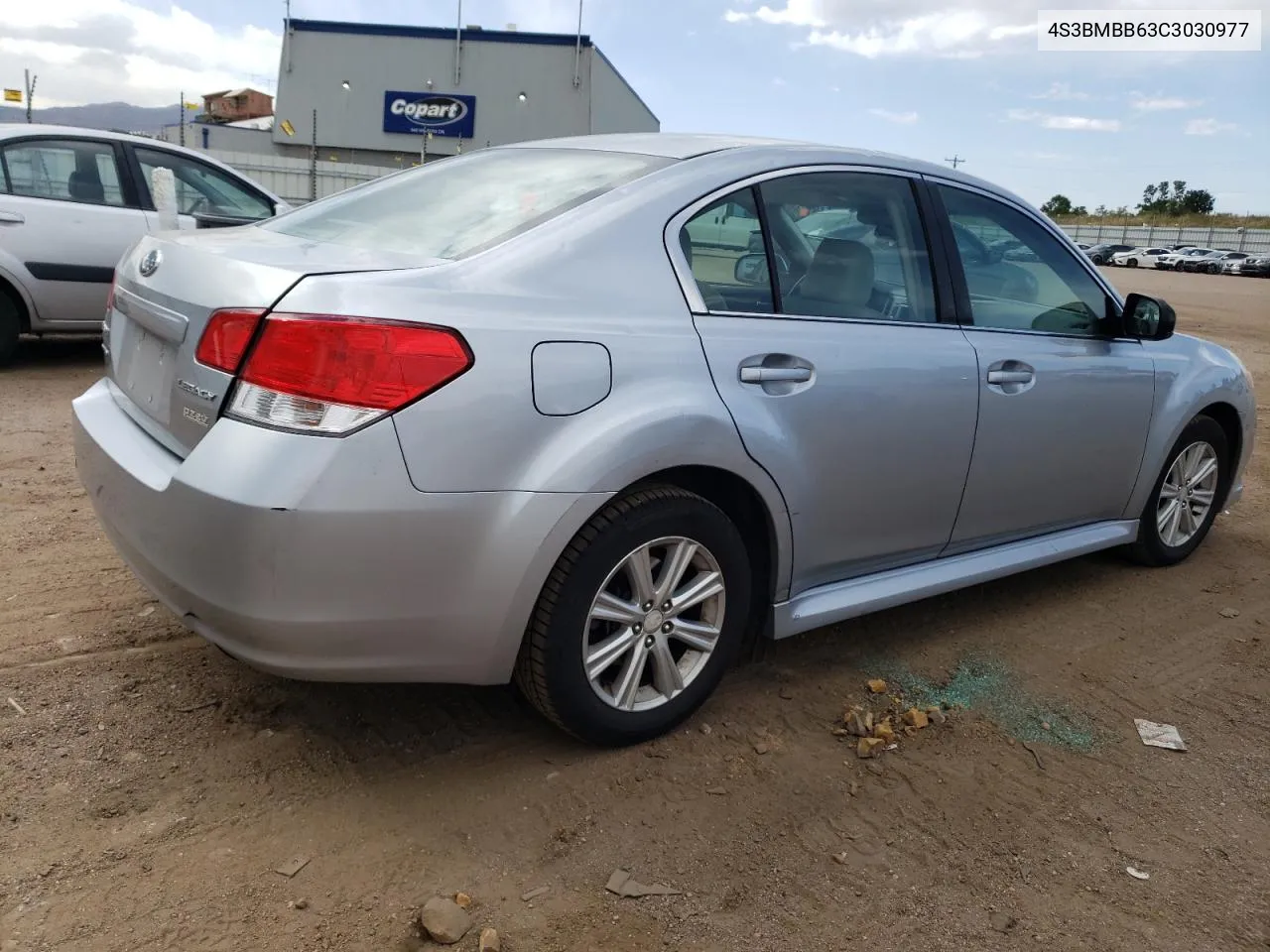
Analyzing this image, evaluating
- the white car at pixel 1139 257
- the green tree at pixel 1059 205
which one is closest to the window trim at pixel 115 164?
the white car at pixel 1139 257

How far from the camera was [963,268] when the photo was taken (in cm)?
347

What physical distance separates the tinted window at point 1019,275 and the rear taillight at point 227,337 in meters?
2.27

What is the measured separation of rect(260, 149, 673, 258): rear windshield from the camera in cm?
267

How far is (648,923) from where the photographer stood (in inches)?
85.8

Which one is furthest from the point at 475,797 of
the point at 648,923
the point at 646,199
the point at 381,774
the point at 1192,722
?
the point at 1192,722

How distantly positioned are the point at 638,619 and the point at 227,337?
1.18 meters

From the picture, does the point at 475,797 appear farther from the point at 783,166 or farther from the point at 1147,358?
the point at 1147,358

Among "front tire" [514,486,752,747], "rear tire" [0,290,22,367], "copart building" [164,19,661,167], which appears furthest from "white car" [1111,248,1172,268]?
"front tire" [514,486,752,747]

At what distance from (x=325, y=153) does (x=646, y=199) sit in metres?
31.9

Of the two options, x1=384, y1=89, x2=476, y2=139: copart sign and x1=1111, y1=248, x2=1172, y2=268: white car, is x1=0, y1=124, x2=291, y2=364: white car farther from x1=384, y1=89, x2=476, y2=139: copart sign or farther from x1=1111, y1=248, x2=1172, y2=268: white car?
x1=1111, y1=248, x2=1172, y2=268: white car

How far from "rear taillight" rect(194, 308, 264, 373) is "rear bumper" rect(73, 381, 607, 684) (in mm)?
156

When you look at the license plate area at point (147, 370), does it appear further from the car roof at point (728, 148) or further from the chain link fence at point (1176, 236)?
the chain link fence at point (1176, 236)

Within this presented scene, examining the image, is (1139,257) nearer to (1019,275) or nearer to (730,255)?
(1019,275)

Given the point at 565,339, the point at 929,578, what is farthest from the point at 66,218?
the point at 929,578
